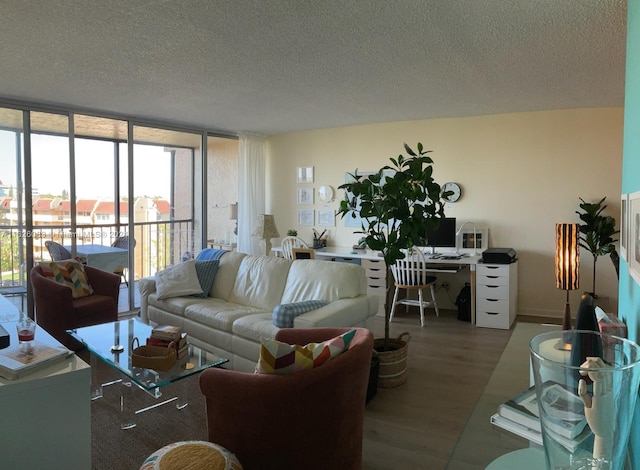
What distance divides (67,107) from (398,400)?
4490mm

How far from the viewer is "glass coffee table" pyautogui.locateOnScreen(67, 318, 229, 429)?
8.58ft

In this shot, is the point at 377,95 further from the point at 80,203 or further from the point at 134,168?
the point at 80,203

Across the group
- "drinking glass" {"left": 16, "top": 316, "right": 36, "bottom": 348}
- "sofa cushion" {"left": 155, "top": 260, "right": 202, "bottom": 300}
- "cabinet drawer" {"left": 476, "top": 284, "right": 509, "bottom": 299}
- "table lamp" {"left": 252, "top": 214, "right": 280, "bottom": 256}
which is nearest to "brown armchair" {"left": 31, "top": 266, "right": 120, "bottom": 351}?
"sofa cushion" {"left": 155, "top": 260, "right": 202, "bottom": 300}

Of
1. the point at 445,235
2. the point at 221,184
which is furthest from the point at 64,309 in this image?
the point at 445,235

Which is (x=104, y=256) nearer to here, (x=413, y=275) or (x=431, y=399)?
(x=413, y=275)

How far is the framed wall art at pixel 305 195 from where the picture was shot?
22.6 feet

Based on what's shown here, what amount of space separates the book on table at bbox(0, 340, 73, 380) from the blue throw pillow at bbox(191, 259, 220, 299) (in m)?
2.33

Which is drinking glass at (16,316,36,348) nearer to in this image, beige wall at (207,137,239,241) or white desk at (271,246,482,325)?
white desk at (271,246,482,325)

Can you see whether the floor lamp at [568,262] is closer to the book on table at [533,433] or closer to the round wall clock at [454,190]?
the book on table at [533,433]

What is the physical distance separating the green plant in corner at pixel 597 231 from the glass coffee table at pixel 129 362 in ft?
13.0

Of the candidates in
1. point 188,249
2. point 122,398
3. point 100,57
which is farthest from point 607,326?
point 188,249

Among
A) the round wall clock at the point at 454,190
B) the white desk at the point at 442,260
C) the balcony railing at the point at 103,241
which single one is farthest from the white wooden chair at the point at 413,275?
the balcony railing at the point at 103,241

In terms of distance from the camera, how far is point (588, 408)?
88 centimetres

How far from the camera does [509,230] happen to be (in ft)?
18.2
